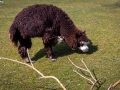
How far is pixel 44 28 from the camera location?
5.97m

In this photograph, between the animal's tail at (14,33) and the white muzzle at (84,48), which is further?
the white muzzle at (84,48)

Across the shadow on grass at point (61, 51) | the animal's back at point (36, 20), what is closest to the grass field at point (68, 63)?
the shadow on grass at point (61, 51)

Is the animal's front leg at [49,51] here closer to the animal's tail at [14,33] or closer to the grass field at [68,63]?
the grass field at [68,63]

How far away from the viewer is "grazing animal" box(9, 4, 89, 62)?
19.3ft

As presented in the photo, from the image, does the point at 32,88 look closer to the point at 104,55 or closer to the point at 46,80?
the point at 46,80

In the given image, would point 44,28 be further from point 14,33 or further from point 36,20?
point 14,33

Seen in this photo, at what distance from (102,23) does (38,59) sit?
5.17 metres

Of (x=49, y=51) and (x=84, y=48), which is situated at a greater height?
(x=84, y=48)

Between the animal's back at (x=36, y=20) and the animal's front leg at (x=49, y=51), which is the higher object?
the animal's back at (x=36, y=20)

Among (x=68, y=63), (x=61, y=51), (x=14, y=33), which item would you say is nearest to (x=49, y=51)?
(x=68, y=63)

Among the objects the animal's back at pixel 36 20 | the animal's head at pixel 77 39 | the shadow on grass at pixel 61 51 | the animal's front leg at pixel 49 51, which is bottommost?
the shadow on grass at pixel 61 51

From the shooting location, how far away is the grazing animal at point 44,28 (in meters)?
5.89

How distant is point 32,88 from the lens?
5191 millimetres

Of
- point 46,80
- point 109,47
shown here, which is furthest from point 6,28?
point 46,80
